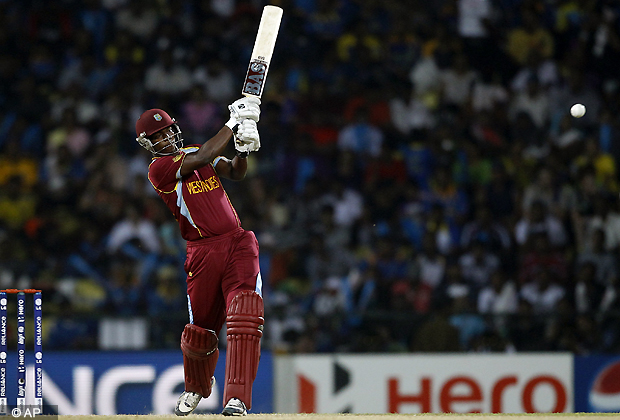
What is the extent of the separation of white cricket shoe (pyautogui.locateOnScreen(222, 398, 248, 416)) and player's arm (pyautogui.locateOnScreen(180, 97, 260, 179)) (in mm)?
1590

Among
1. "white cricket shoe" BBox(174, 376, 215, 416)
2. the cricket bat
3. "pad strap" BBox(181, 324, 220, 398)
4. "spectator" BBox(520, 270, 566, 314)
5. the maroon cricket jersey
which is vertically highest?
the cricket bat

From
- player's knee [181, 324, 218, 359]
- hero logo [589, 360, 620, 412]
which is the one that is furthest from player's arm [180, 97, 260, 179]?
hero logo [589, 360, 620, 412]

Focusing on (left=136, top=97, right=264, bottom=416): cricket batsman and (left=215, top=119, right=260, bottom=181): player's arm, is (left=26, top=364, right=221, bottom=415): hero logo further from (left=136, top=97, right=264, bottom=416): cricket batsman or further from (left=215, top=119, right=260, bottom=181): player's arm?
(left=215, top=119, right=260, bottom=181): player's arm

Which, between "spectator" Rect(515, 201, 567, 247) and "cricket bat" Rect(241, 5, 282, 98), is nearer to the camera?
"cricket bat" Rect(241, 5, 282, 98)

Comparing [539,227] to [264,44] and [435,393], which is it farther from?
[264,44]

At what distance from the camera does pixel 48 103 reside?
40.8 ft

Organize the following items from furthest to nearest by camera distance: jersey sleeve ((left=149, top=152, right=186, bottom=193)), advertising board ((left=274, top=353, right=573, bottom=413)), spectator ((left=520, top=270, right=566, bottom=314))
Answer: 1. spectator ((left=520, top=270, right=566, bottom=314))
2. advertising board ((left=274, top=353, right=573, bottom=413))
3. jersey sleeve ((left=149, top=152, right=186, bottom=193))

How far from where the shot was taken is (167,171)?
6613 mm

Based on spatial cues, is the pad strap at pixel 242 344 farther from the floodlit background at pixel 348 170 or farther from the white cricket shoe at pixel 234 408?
the floodlit background at pixel 348 170

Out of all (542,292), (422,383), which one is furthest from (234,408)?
(542,292)

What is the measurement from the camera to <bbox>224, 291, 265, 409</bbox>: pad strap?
6.36 metres

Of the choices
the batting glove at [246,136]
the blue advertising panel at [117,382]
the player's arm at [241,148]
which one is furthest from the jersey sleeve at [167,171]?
the blue advertising panel at [117,382]

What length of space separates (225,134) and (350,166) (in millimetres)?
5977

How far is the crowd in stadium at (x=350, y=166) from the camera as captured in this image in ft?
34.7
